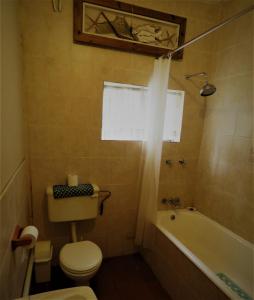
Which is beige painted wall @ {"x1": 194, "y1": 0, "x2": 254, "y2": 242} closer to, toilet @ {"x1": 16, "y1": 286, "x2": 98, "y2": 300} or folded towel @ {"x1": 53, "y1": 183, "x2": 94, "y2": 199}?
folded towel @ {"x1": 53, "y1": 183, "x2": 94, "y2": 199}

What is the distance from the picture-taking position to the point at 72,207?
5.94ft

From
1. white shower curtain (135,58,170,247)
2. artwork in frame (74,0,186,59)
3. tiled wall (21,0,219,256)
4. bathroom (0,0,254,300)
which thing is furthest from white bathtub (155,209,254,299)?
artwork in frame (74,0,186,59)

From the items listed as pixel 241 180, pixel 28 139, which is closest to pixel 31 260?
pixel 28 139

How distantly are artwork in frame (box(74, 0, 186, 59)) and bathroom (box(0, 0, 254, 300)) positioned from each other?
4 cm

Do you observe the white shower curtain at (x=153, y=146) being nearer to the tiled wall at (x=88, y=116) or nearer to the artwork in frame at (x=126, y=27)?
the tiled wall at (x=88, y=116)

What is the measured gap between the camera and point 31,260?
166cm

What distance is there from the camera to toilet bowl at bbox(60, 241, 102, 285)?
4.80 feet

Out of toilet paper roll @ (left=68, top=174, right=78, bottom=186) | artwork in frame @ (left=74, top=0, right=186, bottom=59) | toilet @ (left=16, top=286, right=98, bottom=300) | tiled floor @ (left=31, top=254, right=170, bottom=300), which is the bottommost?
tiled floor @ (left=31, top=254, right=170, bottom=300)

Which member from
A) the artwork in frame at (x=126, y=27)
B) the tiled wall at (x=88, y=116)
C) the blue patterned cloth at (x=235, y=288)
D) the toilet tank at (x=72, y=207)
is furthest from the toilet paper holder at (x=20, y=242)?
the blue patterned cloth at (x=235, y=288)

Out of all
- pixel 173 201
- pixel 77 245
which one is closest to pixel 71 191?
pixel 77 245

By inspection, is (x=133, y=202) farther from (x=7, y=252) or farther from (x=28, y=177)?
(x=7, y=252)

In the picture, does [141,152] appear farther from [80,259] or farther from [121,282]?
[121,282]

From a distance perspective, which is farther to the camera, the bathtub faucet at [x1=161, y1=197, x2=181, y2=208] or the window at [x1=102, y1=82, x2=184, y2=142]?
the bathtub faucet at [x1=161, y1=197, x2=181, y2=208]

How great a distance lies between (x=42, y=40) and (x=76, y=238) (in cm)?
185
